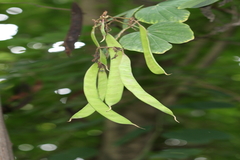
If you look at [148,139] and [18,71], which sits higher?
[18,71]


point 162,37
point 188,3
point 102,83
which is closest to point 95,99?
point 102,83

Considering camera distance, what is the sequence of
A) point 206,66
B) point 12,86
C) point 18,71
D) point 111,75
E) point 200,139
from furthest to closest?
point 206,66 → point 12,86 → point 18,71 → point 200,139 → point 111,75

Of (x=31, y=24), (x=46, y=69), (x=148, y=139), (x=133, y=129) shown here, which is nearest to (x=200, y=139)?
(x=148, y=139)

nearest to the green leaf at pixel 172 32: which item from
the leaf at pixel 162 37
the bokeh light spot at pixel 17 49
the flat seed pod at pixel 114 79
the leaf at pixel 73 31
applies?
the leaf at pixel 162 37

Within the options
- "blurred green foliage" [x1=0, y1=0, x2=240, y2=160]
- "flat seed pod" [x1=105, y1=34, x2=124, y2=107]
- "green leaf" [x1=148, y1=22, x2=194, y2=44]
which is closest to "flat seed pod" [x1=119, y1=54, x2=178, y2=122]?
"flat seed pod" [x1=105, y1=34, x2=124, y2=107]

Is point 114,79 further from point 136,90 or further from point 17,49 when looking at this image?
point 17,49

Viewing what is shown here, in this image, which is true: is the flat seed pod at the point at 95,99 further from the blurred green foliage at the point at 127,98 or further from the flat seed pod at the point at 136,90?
the blurred green foliage at the point at 127,98

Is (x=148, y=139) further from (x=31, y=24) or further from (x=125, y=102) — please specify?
(x=31, y=24)
